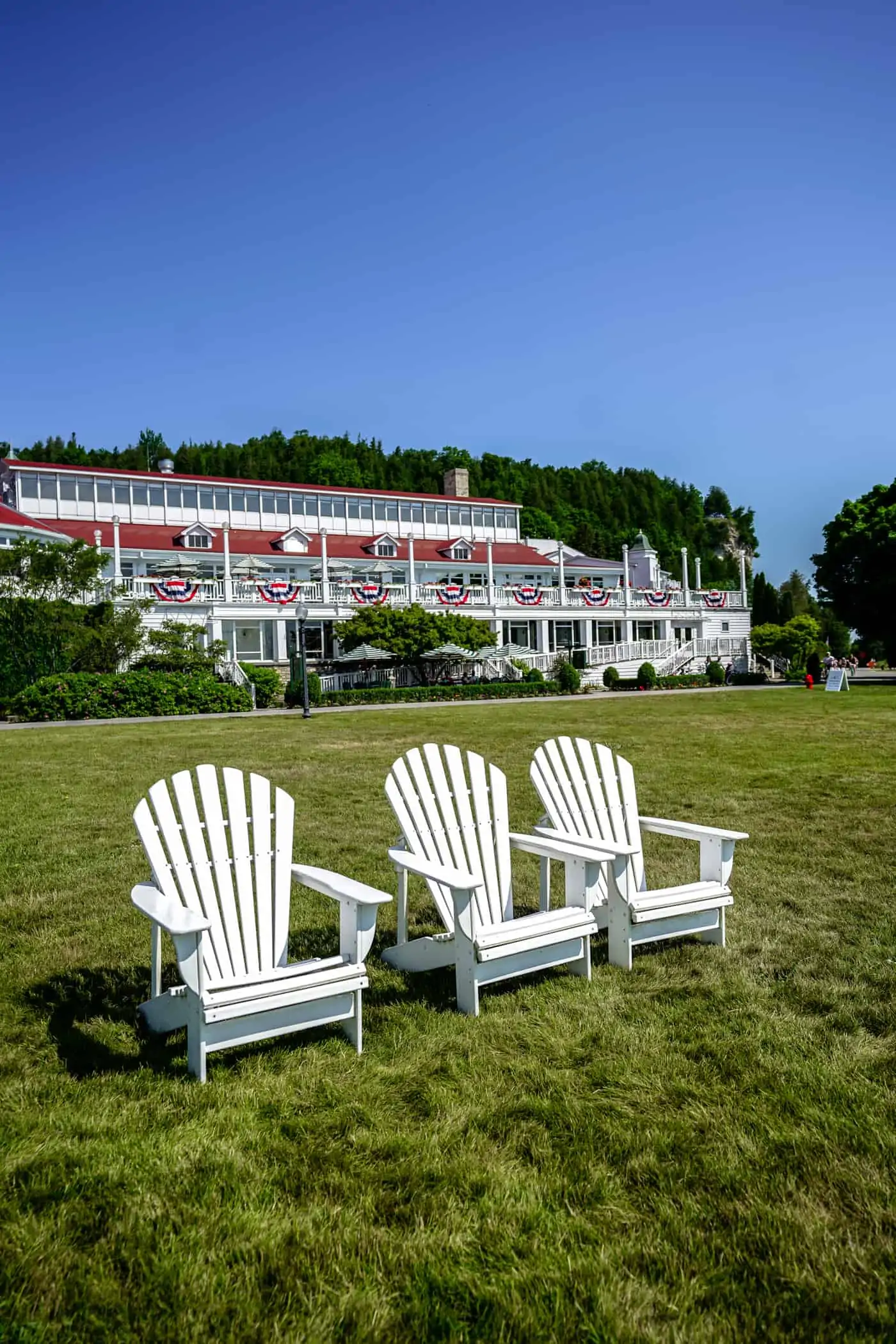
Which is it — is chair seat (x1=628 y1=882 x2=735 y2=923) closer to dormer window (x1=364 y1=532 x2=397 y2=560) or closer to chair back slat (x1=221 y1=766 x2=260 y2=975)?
chair back slat (x1=221 y1=766 x2=260 y2=975)

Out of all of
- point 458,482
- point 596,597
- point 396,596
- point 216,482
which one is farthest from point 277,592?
point 458,482

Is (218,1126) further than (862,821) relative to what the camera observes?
No

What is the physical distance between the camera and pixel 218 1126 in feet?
9.86

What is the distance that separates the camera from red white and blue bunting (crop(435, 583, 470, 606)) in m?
37.2

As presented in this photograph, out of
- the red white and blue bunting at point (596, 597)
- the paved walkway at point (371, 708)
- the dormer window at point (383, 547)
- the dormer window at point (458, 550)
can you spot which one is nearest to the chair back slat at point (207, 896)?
the paved walkway at point (371, 708)

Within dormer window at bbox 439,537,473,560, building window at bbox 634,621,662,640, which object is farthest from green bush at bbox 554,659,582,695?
dormer window at bbox 439,537,473,560

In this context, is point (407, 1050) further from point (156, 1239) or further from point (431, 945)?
point (156, 1239)

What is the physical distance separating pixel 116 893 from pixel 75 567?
2152 centimetres

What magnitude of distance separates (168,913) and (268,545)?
41.5 meters

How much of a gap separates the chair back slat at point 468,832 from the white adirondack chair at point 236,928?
2.86ft

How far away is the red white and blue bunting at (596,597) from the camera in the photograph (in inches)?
1635

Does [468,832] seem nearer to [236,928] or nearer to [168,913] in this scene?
[236,928]

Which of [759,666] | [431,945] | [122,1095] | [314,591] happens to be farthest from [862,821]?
[759,666]

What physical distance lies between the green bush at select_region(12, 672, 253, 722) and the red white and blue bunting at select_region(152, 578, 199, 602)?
7763 millimetres
